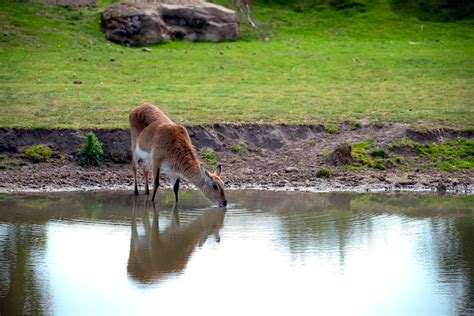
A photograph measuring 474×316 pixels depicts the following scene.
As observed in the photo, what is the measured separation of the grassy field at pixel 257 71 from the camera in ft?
60.8

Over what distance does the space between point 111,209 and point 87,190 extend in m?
1.62

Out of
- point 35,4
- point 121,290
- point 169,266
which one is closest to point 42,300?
point 121,290

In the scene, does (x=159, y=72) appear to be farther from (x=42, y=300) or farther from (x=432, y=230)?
(x=42, y=300)

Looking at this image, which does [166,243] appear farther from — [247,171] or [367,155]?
[367,155]

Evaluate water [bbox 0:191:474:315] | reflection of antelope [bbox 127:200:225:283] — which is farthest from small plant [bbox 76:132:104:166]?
reflection of antelope [bbox 127:200:225:283]

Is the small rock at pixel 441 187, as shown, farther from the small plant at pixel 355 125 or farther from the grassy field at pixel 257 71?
the small plant at pixel 355 125

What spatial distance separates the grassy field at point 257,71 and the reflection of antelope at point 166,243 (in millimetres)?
4722

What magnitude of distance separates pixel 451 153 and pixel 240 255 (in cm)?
755

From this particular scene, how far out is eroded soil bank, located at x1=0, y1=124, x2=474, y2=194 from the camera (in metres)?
15.4

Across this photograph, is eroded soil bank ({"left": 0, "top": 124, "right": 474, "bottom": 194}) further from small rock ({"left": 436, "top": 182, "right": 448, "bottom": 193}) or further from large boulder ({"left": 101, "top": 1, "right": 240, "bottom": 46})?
large boulder ({"left": 101, "top": 1, "right": 240, "bottom": 46})

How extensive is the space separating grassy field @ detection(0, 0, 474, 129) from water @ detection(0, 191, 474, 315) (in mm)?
4125

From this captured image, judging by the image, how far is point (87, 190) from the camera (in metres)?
15.0

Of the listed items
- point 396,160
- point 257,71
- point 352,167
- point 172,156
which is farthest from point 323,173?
point 257,71

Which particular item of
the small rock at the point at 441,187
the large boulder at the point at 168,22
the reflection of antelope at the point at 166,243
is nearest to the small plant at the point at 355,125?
the small rock at the point at 441,187
